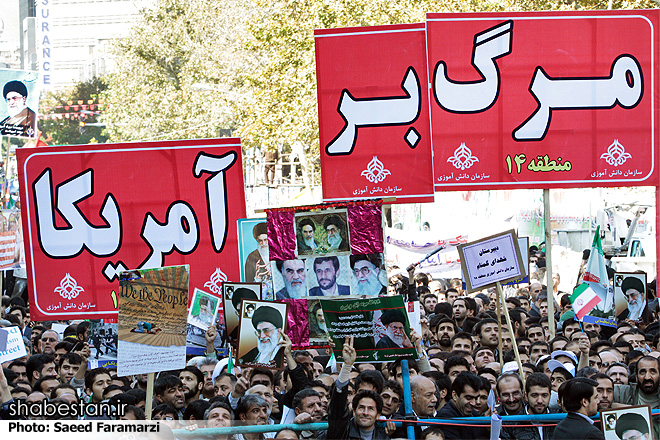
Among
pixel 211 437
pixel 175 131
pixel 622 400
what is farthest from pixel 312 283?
pixel 175 131

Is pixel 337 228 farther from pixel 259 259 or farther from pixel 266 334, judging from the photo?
pixel 259 259

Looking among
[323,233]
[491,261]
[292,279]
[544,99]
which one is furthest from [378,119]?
[292,279]

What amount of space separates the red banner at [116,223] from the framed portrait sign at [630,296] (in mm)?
4123

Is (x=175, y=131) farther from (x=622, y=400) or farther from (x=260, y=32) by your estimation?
(x=622, y=400)

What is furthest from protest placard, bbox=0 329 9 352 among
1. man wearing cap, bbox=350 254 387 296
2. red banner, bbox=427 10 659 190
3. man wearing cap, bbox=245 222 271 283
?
red banner, bbox=427 10 659 190

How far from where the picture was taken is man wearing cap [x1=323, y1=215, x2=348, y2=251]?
6.34m

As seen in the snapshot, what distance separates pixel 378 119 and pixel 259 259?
1.77m

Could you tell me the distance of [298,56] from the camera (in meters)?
25.6

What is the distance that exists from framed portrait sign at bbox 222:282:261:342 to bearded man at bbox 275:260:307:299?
49 centimetres

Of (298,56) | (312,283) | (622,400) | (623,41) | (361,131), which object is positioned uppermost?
(298,56)

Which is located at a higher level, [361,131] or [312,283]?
[361,131]

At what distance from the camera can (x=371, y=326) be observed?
5426mm

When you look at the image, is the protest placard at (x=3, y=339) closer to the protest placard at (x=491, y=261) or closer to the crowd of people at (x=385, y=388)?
the crowd of people at (x=385, y=388)

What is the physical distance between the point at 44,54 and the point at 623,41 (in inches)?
2346
